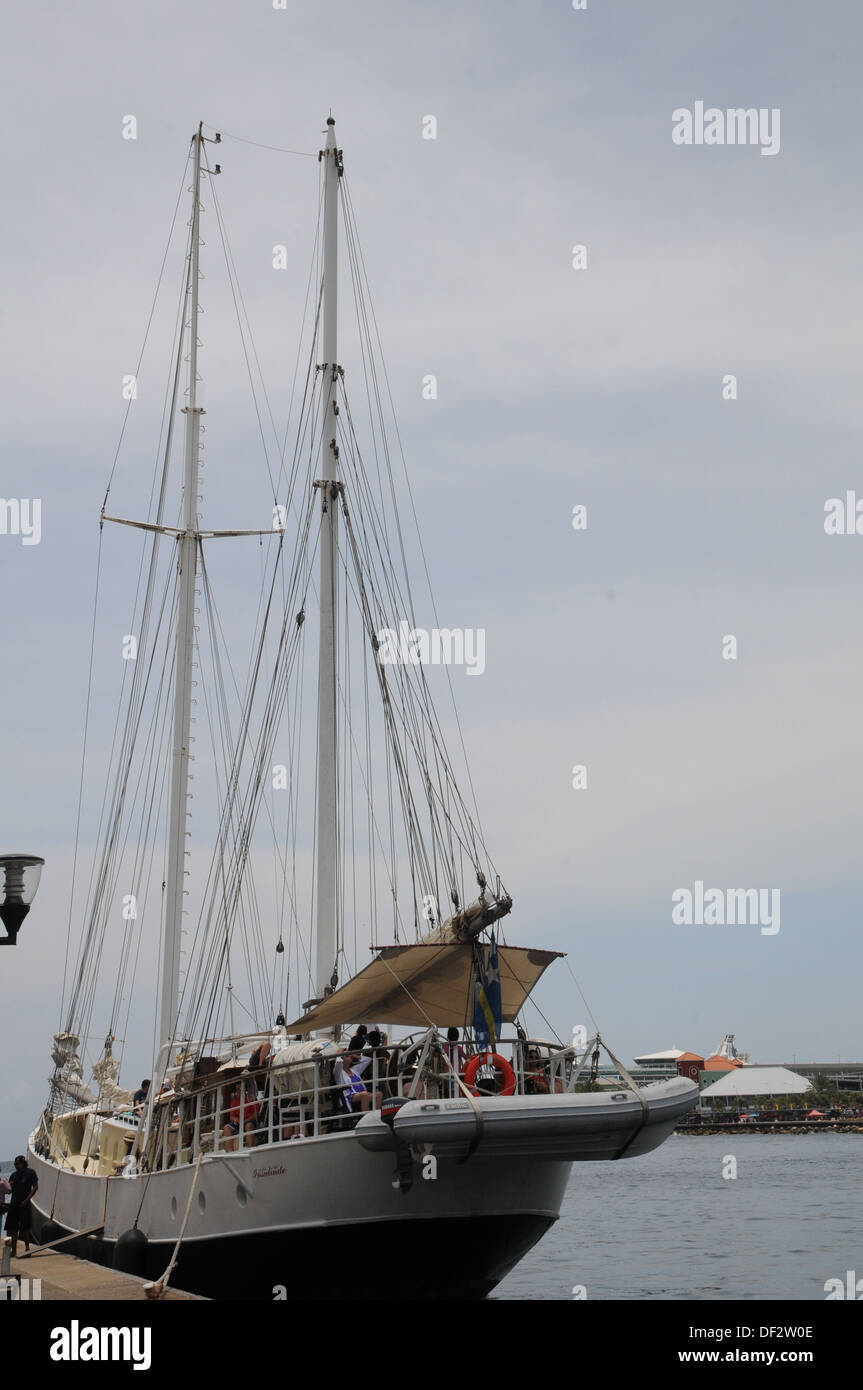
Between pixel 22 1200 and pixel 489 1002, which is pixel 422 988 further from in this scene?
pixel 22 1200

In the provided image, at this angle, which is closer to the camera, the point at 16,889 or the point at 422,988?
the point at 16,889

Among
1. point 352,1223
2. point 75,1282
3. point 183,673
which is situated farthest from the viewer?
point 183,673

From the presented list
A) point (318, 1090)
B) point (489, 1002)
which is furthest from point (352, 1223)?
point (489, 1002)

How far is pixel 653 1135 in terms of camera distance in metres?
20.4

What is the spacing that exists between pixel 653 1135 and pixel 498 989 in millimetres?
3483

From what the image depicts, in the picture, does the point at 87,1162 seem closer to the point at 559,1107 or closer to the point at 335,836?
the point at 335,836

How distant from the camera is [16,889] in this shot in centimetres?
1490

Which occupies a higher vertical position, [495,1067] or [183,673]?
[183,673]

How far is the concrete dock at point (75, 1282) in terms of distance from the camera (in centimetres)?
1834

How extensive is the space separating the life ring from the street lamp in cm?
809

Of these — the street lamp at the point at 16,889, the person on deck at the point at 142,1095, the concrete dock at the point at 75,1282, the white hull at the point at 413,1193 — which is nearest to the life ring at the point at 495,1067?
the white hull at the point at 413,1193

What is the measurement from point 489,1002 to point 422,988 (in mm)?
1534
